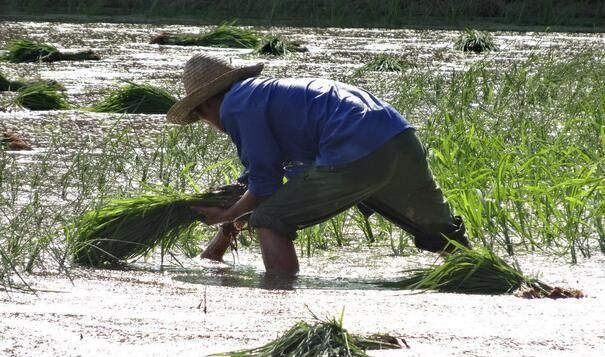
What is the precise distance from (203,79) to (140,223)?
2.09ft

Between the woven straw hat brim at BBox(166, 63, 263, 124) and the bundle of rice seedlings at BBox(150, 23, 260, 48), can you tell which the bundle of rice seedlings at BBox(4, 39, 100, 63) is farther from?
the woven straw hat brim at BBox(166, 63, 263, 124)

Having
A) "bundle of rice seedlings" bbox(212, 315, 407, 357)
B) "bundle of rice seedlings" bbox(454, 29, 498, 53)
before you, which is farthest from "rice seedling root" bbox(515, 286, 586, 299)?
"bundle of rice seedlings" bbox(454, 29, 498, 53)

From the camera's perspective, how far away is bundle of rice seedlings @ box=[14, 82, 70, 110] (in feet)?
35.2

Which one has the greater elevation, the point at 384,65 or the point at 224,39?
the point at 384,65

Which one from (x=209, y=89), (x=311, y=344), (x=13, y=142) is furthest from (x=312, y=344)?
(x=13, y=142)

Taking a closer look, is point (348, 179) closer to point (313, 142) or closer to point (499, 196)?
point (313, 142)

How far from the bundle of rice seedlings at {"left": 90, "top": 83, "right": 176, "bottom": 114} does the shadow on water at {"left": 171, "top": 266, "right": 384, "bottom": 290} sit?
207 inches

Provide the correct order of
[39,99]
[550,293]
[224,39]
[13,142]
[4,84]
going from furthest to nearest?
[224,39] < [4,84] < [39,99] < [13,142] < [550,293]

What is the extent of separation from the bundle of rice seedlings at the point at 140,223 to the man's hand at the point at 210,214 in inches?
1.6

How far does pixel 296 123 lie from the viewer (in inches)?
200

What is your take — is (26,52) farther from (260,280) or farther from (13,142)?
(260,280)

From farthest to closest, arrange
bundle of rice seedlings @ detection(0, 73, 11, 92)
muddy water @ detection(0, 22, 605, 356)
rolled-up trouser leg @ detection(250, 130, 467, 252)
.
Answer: bundle of rice seedlings @ detection(0, 73, 11, 92) → rolled-up trouser leg @ detection(250, 130, 467, 252) → muddy water @ detection(0, 22, 605, 356)

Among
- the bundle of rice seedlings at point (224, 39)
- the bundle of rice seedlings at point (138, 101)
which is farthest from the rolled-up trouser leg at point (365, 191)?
the bundle of rice seedlings at point (224, 39)

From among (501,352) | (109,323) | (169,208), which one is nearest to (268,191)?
(169,208)
